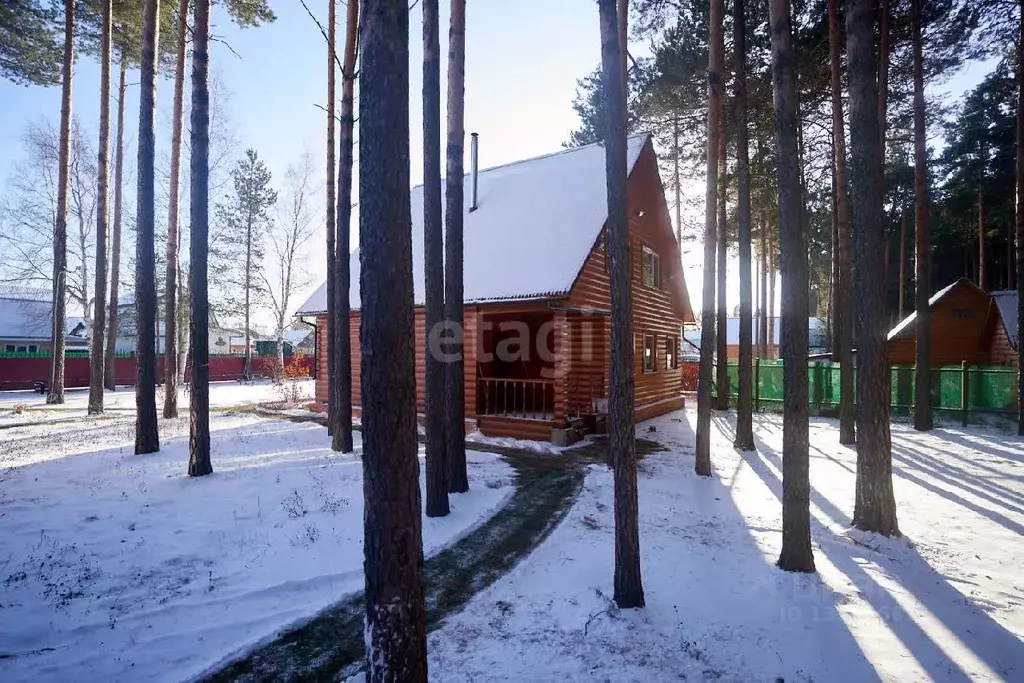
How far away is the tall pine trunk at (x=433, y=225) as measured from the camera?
6.71m

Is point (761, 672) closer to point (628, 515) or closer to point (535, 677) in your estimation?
point (628, 515)

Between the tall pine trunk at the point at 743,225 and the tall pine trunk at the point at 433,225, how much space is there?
6779mm

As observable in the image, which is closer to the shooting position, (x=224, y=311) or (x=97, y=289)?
(x=97, y=289)

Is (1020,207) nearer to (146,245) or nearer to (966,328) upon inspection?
(966,328)

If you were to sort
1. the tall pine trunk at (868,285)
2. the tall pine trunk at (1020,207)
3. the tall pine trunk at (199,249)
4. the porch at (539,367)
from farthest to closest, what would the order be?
the tall pine trunk at (1020,207)
the porch at (539,367)
the tall pine trunk at (199,249)
the tall pine trunk at (868,285)

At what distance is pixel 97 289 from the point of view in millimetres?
16266

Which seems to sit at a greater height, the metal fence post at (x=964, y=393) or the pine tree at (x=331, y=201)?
the pine tree at (x=331, y=201)

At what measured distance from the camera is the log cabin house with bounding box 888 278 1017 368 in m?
19.4

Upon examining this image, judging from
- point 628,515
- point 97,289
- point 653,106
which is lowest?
point 628,515

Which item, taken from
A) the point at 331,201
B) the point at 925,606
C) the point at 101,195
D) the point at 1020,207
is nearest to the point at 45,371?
the point at 101,195

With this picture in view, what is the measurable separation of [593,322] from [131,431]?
1255 centimetres

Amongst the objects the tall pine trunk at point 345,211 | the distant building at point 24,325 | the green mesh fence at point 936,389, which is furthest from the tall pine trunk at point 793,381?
the distant building at point 24,325

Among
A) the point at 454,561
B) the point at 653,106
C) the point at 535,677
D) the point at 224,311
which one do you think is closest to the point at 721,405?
the point at 653,106

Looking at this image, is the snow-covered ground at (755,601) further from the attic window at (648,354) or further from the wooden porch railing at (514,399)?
the attic window at (648,354)
